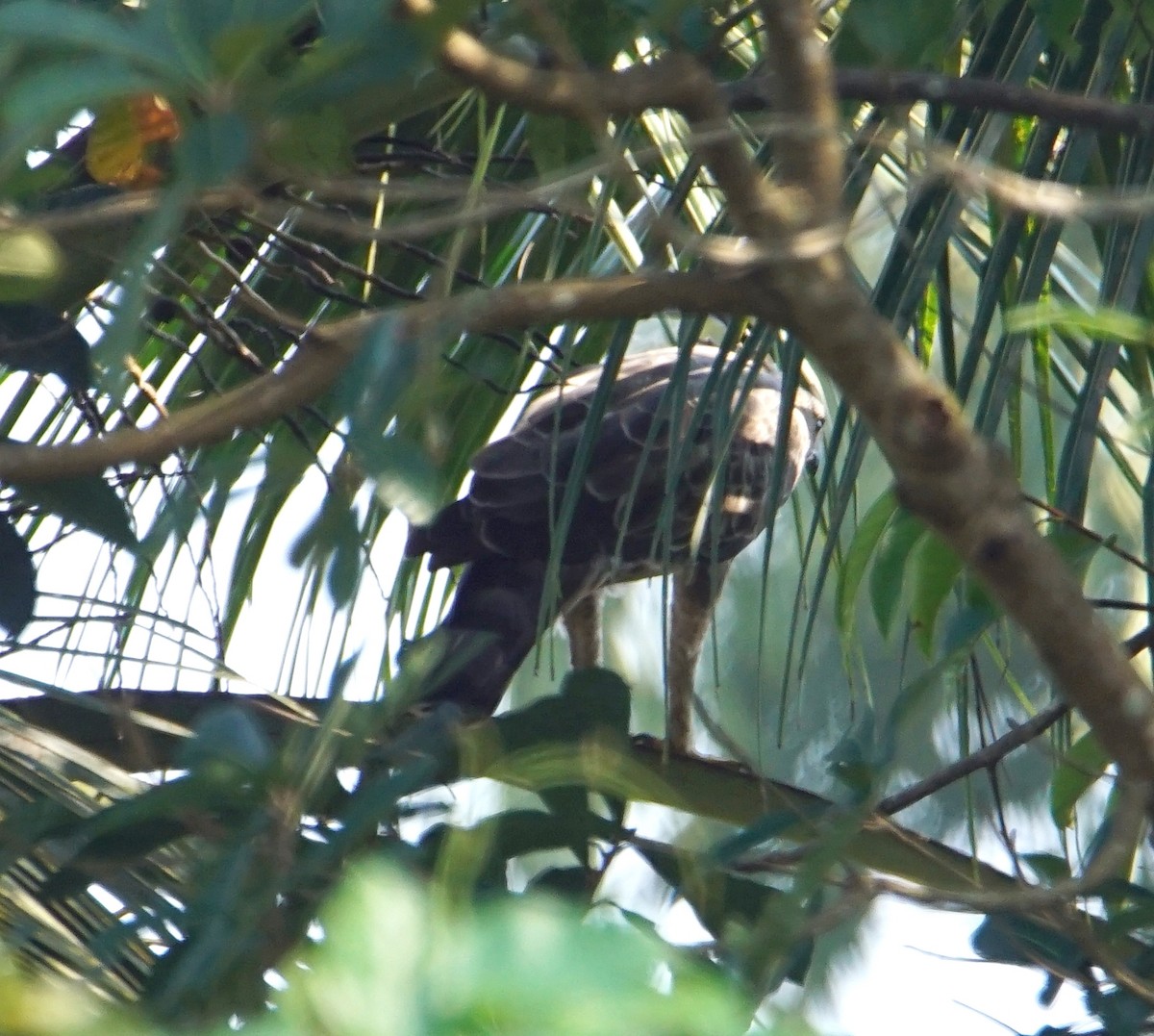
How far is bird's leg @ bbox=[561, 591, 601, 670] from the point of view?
3092 millimetres

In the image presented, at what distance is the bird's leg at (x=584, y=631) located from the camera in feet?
10.1

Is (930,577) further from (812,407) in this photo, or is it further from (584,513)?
(812,407)

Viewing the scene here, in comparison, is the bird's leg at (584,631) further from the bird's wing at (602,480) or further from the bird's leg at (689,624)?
the bird's wing at (602,480)

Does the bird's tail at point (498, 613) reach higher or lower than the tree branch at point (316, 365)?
higher

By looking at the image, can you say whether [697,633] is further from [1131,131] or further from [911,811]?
[911,811]

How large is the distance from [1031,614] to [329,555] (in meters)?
0.32

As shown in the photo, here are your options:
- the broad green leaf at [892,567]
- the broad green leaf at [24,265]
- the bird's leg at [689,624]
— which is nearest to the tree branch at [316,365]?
the broad green leaf at [24,265]

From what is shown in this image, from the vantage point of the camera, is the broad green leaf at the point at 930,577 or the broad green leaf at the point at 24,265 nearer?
the broad green leaf at the point at 24,265

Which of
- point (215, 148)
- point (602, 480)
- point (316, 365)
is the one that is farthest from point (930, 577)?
point (602, 480)

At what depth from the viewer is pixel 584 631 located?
10.3ft

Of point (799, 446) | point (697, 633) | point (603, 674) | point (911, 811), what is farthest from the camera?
point (911, 811)

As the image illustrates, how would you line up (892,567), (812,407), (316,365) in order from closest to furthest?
(316,365) → (892,567) → (812,407)

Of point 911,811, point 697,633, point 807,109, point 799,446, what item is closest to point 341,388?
point 807,109

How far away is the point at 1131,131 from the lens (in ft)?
2.66
